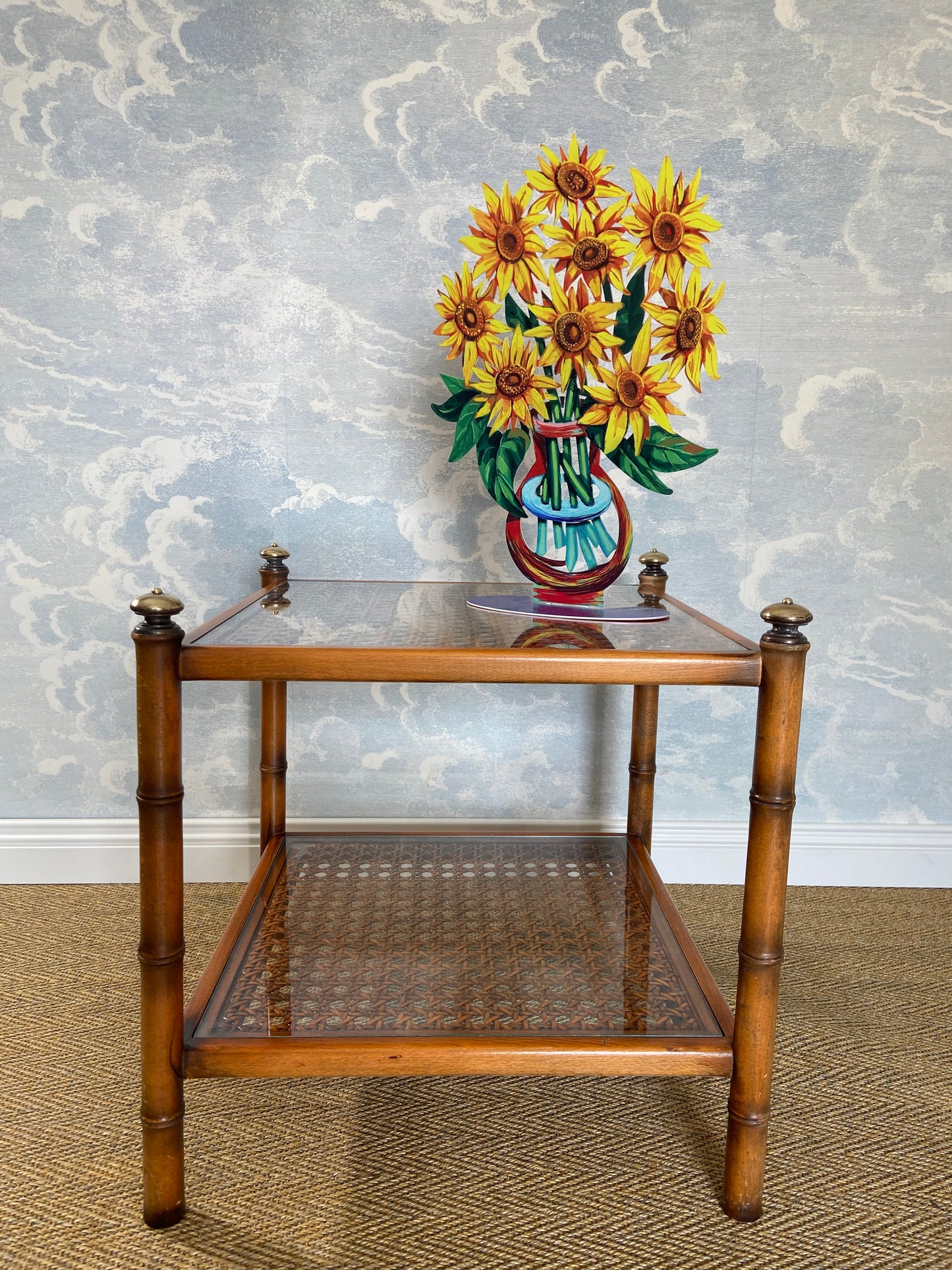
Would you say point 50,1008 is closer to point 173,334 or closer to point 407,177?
point 173,334

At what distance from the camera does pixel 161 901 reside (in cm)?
101

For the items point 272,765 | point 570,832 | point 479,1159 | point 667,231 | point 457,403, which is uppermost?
point 667,231

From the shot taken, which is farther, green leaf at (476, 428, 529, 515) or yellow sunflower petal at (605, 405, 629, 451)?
green leaf at (476, 428, 529, 515)

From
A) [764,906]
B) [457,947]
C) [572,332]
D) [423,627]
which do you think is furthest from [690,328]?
[457,947]

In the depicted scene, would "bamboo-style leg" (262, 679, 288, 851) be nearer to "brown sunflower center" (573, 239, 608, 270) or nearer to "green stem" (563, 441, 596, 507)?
"green stem" (563, 441, 596, 507)

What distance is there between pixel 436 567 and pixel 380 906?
708mm

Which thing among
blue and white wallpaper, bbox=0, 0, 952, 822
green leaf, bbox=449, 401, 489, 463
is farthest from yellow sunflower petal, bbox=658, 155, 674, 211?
blue and white wallpaper, bbox=0, 0, 952, 822

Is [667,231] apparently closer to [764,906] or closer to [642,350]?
[642,350]

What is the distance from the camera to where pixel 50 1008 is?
1469 millimetres

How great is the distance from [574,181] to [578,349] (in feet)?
0.67

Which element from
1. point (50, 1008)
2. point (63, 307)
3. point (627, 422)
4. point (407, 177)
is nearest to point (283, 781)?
point (50, 1008)

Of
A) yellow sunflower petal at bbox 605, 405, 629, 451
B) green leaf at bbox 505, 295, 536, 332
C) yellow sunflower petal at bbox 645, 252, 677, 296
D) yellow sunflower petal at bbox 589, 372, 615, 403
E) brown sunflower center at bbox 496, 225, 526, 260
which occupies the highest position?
brown sunflower center at bbox 496, 225, 526, 260

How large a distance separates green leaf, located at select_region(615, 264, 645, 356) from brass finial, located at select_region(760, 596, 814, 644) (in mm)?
429

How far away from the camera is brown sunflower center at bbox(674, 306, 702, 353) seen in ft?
3.95
